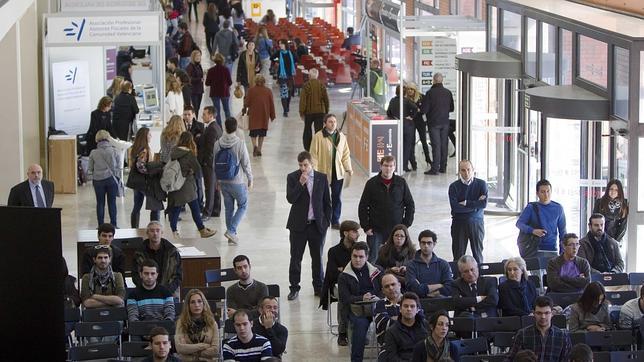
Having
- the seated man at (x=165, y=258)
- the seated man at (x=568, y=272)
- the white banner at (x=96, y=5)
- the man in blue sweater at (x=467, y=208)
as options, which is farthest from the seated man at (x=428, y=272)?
the white banner at (x=96, y=5)

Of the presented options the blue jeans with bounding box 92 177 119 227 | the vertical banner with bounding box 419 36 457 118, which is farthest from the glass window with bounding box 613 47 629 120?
the vertical banner with bounding box 419 36 457 118

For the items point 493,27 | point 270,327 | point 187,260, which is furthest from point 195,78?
point 270,327

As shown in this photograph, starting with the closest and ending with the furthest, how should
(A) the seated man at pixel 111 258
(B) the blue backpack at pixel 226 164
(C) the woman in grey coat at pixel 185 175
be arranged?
(A) the seated man at pixel 111 258
(C) the woman in grey coat at pixel 185 175
(B) the blue backpack at pixel 226 164

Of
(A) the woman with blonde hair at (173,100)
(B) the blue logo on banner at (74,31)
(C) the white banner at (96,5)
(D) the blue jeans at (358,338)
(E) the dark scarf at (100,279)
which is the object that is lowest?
(D) the blue jeans at (358,338)

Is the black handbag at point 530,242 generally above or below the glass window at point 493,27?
below

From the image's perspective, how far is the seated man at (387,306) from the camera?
1281 centimetres

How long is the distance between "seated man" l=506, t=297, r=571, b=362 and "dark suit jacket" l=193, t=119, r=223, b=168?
768cm

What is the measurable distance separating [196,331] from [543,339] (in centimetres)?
285

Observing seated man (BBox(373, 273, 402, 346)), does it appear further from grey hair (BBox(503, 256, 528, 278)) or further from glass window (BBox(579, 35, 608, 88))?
glass window (BBox(579, 35, 608, 88))

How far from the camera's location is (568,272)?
13.7 m

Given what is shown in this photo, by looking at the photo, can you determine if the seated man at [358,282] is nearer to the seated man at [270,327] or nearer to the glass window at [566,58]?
the seated man at [270,327]

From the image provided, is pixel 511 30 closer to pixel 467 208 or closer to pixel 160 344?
pixel 467 208

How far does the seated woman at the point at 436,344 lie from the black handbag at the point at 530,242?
137 inches

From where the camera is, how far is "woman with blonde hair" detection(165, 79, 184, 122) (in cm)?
2302
